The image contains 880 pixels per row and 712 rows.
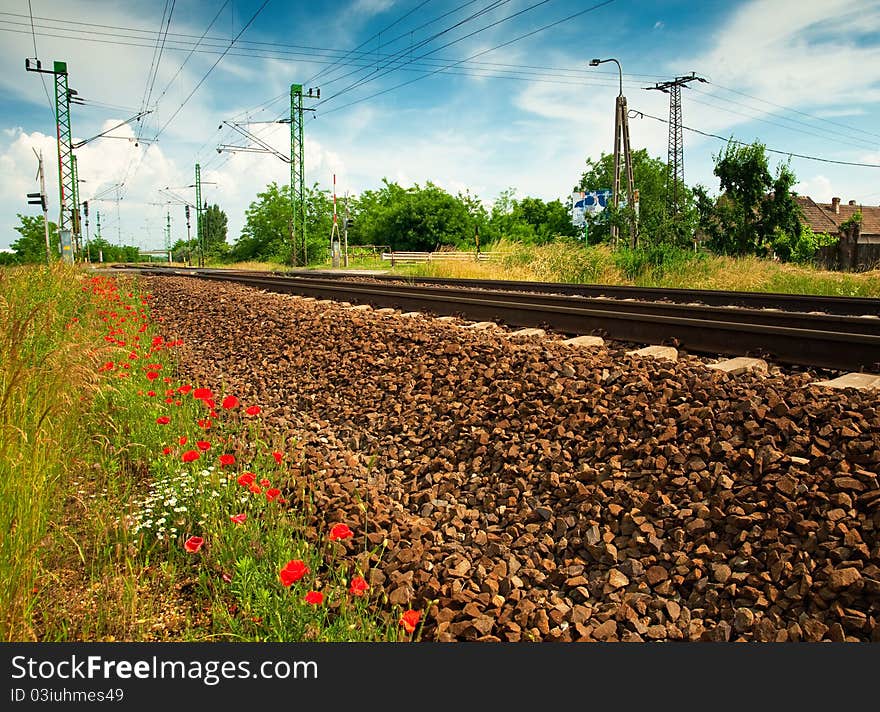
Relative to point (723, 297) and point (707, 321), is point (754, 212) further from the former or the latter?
point (707, 321)

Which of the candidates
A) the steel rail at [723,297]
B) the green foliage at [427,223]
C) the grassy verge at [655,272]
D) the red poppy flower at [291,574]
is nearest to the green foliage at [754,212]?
the grassy verge at [655,272]

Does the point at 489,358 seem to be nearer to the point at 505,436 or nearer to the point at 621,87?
the point at 505,436

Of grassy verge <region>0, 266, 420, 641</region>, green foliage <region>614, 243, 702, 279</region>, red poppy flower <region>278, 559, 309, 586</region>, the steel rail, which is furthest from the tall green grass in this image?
green foliage <region>614, 243, 702, 279</region>

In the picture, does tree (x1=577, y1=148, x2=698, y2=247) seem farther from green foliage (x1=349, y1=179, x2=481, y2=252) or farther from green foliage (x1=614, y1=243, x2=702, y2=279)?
green foliage (x1=349, y1=179, x2=481, y2=252)

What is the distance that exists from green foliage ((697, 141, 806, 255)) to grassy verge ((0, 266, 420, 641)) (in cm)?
2360

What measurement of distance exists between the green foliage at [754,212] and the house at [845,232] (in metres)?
1.14

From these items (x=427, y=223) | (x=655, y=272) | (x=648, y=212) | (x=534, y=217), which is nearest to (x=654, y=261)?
(x=655, y=272)

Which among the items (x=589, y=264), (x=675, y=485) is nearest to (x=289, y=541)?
(x=675, y=485)

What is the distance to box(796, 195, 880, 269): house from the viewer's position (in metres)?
22.2

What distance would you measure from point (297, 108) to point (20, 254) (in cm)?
2765

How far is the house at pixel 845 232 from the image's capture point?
22.2 m

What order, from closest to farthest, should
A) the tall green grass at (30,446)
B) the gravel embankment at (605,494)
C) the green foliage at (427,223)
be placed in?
the tall green grass at (30,446) < the gravel embankment at (605,494) < the green foliage at (427,223)

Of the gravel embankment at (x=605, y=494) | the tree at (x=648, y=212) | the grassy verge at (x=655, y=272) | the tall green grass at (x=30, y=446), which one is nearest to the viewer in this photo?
the tall green grass at (x=30, y=446)

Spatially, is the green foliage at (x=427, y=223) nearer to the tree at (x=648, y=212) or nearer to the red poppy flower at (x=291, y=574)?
the tree at (x=648, y=212)
